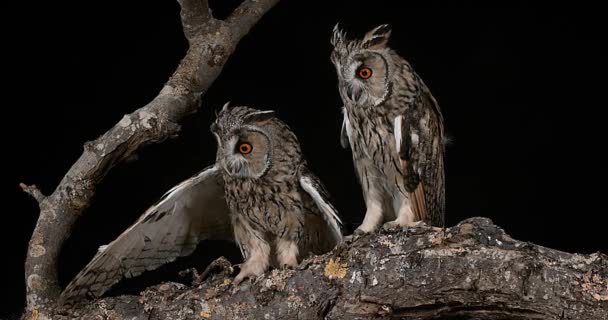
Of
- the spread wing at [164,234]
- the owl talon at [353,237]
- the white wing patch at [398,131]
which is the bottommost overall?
the owl talon at [353,237]

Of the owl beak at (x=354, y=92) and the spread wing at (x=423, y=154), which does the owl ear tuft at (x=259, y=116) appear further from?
the spread wing at (x=423, y=154)

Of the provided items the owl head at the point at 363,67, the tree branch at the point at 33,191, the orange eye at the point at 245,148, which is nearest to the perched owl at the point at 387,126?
the owl head at the point at 363,67

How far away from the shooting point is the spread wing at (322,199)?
2.25 metres

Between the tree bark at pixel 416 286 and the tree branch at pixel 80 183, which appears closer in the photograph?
the tree bark at pixel 416 286

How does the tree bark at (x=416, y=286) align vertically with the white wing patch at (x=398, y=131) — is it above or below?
below

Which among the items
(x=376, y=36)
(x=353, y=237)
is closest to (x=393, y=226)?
(x=353, y=237)

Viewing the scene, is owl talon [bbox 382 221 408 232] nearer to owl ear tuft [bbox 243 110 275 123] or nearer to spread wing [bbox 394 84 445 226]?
spread wing [bbox 394 84 445 226]

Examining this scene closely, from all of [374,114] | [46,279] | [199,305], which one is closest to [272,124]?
[374,114]

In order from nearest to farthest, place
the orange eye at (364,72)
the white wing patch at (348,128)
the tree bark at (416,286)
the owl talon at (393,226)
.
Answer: the tree bark at (416,286), the owl talon at (393,226), the orange eye at (364,72), the white wing patch at (348,128)

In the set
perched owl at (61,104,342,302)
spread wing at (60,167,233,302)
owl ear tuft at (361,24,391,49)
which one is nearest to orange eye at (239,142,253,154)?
perched owl at (61,104,342,302)

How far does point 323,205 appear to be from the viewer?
7.37 feet

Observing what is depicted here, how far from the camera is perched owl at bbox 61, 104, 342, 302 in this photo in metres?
2.25

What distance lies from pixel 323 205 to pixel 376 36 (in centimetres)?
43

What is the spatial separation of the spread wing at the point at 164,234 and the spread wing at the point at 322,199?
232 mm
